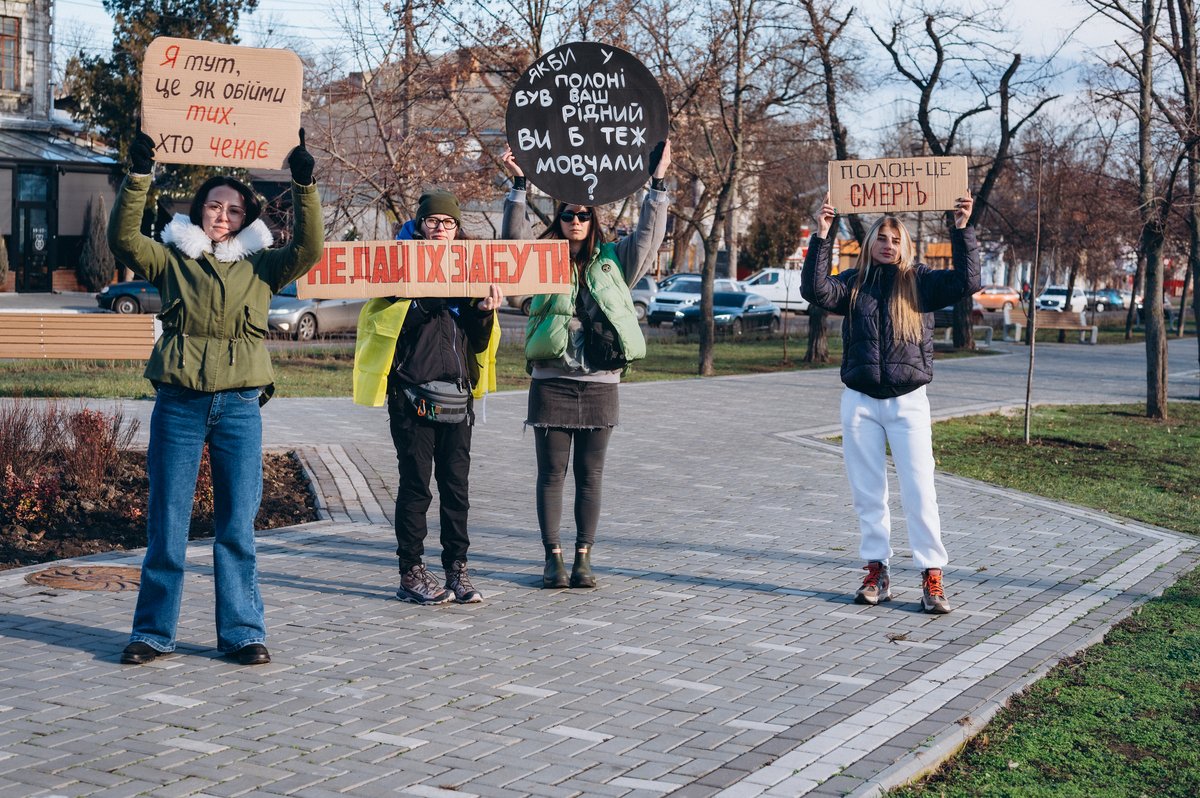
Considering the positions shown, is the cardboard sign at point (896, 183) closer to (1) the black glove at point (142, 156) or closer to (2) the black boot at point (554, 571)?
(2) the black boot at point (554, 571)

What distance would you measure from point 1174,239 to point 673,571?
28169 millimetres

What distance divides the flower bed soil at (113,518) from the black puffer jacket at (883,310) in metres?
4.05

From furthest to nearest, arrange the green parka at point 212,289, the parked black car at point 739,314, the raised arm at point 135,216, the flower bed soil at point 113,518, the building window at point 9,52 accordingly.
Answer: the building window at point 9,52 → the parked black car at point 739,314 → the flower bed soil at point 113,518 → the green parka at point 212,289 → the raised arm at point 135,216

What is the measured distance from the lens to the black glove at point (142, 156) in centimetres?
540

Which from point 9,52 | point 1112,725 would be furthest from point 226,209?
point 9,52

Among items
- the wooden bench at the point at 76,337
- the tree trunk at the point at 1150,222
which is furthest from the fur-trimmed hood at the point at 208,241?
the wooden bench at the point at 76,337

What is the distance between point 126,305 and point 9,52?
15292 mm

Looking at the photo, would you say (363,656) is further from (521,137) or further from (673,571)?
(521,137)

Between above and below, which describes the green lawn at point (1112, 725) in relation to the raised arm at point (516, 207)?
below

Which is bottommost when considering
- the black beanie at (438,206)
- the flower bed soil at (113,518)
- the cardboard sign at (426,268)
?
the flower bed soil at (113,518)

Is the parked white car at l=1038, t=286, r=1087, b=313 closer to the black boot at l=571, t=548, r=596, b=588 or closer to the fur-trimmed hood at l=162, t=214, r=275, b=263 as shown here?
the black boot at l=571, t=548, r=596, b=588

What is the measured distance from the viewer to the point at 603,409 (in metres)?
7.09

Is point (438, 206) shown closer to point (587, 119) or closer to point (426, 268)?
point (426, 268)

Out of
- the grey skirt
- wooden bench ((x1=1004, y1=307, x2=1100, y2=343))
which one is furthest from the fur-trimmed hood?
wooden bench ((x1=1004, y1=307, x2=1100, y2=343))
